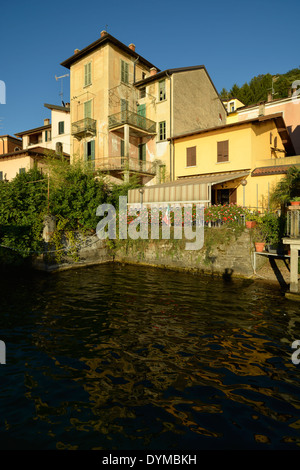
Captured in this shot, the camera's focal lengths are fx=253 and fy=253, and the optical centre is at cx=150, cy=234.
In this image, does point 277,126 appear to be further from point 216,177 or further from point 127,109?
point 127,109

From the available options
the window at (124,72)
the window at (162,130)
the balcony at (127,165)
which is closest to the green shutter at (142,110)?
the window at (162,130)

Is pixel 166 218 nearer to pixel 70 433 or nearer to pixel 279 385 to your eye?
pixel 279 385

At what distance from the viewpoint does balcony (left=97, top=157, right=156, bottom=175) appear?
899 inches

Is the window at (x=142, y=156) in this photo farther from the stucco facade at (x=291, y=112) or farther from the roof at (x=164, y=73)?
the stucco facade at (x=291, y=112)

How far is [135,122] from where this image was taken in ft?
78.4

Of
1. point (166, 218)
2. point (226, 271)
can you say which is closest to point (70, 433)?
point (226, 271)

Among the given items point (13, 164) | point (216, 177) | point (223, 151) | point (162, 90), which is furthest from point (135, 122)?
point (13, 164)

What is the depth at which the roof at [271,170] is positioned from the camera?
16859mm

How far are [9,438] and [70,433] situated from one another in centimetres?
79

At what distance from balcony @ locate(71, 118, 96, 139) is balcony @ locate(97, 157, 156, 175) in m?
3.51

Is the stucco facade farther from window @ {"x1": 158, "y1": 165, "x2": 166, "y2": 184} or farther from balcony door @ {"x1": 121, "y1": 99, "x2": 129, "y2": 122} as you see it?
balcony door @ {"x1": 121, "y1": 99, "x2": 129, "y2": 122}

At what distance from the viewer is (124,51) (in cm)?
2498

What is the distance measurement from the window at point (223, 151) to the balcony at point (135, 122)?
7582 millimetres

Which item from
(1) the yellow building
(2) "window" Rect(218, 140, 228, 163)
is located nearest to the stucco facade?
(1) the yellow building
